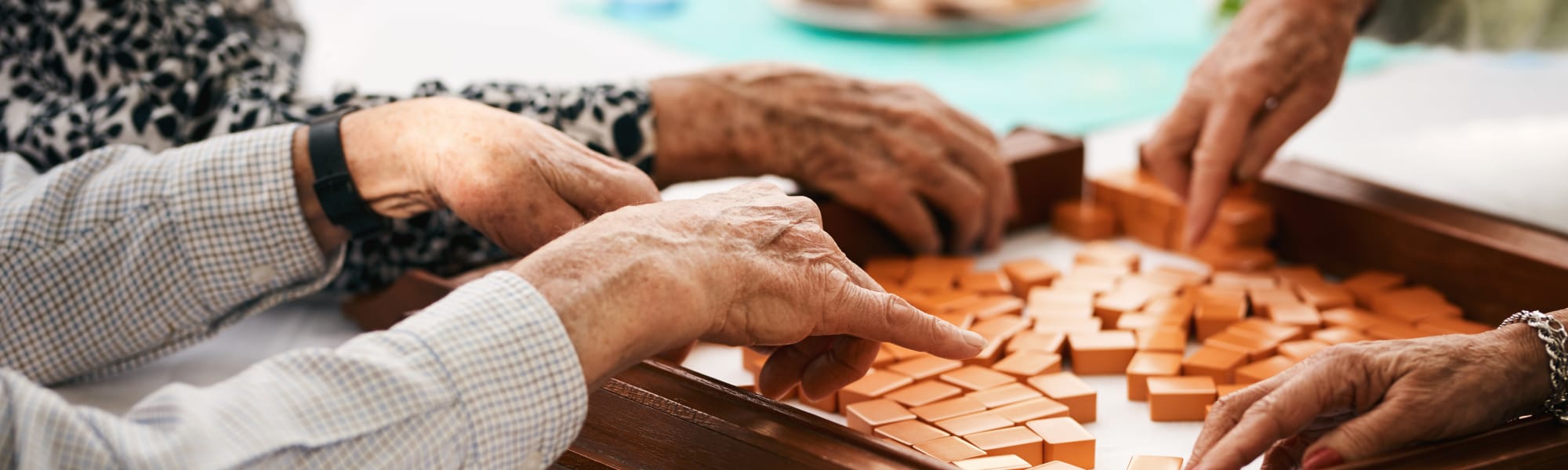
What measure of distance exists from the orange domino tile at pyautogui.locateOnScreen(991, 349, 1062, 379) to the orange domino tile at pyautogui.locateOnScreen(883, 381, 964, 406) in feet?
0.25

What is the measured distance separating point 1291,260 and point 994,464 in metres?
0.82

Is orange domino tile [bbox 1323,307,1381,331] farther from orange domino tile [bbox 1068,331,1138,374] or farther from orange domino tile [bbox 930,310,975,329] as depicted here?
orange domino tile [bbox 930,310,975,329]

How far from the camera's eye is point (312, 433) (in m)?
0.79

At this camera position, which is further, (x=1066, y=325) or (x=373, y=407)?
(x=1066, y=325)

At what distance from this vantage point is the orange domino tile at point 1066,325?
1.32m

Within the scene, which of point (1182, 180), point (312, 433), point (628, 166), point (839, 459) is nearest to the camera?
point (312, 433)

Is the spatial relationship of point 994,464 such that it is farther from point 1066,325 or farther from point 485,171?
point 485,171

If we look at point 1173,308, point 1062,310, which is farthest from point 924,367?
point 1173,308

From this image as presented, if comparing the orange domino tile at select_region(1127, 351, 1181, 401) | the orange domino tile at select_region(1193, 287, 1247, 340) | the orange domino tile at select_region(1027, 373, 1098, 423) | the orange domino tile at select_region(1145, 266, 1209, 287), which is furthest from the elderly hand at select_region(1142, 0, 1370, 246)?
the orange domino tile at select_region(1027, 373, 1098, 423)

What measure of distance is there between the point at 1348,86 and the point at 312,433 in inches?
99.9

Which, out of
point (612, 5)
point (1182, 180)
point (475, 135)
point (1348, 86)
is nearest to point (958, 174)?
point (1182, 180)

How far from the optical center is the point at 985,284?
1483 millimetres

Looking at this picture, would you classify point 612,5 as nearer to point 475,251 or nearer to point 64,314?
point 475,251

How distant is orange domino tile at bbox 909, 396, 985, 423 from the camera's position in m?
1.12
